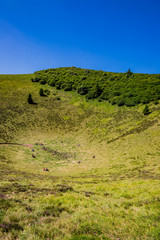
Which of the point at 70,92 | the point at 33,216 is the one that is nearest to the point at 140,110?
the point at 70,92

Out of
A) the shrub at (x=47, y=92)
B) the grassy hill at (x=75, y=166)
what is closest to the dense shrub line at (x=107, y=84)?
the grassy hill at (x=75, y=166)

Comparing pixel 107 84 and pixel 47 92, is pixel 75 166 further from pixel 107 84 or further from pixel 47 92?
pixel 107 84

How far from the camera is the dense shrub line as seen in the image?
4841 cm

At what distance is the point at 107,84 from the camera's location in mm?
65375

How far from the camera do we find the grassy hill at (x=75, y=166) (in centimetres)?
475

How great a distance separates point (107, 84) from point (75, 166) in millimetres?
54977

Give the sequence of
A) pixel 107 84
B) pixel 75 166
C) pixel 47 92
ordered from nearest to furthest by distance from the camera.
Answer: pixel 75 166 < pixel 107 84 < pixel 47 92

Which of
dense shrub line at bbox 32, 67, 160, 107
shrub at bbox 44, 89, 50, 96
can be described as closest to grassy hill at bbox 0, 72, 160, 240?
shrub at bbox 44, 89, 50, 96

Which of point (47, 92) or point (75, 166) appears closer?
point (75, 166)

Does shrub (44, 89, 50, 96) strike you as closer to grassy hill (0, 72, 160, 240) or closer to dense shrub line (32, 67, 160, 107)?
grassy hill (0, 72, 160, 240)

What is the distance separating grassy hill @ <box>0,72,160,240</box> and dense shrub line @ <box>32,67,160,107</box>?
2.79m

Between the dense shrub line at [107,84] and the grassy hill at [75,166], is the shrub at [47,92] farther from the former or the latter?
the dense shrub line at [107,84]

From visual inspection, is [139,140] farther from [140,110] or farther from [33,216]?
[33,216]

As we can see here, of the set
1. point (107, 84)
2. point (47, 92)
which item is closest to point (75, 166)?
point (47, 92)
